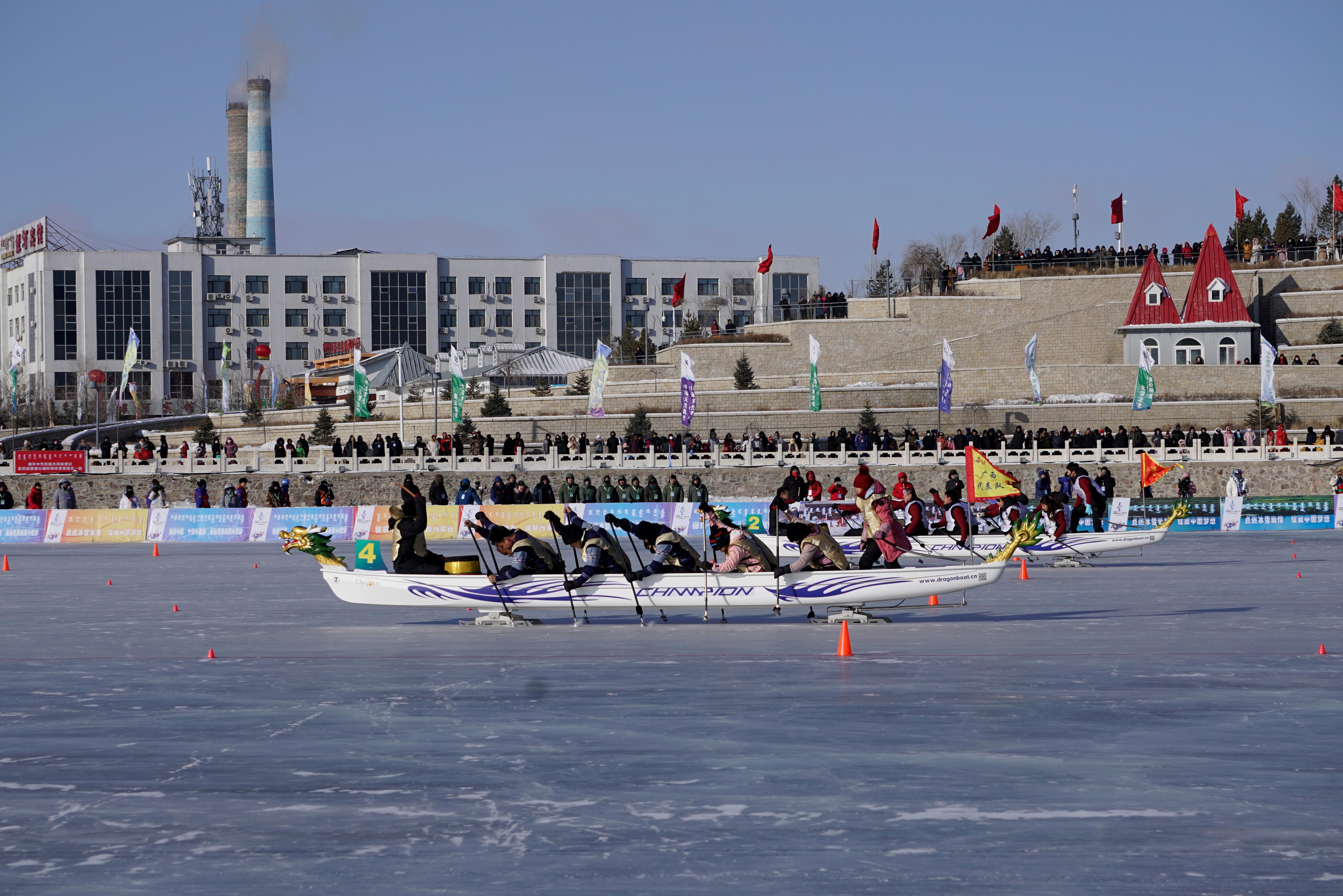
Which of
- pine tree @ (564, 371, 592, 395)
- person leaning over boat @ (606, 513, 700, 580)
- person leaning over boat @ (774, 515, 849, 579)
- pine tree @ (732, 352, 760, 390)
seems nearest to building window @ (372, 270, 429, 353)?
pine tree @ (564, 371, 592, 395)

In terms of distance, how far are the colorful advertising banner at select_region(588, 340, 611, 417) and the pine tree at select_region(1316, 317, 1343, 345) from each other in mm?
34176

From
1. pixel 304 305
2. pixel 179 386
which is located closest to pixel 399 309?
pixel 304 305

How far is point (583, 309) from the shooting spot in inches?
3994

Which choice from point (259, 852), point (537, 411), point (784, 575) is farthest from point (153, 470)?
point (259, 852)

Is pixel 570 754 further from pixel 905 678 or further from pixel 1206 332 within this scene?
pixel 1206 332

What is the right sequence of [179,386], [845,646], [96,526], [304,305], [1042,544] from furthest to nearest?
[304,305]
[179,386]
[96,526]
[1042,544]
[845,646]

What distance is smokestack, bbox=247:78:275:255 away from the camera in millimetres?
109188

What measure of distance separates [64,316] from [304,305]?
1516 centimetres

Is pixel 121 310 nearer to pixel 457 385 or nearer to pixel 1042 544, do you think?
pixel 457 385

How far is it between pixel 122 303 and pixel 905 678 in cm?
8989

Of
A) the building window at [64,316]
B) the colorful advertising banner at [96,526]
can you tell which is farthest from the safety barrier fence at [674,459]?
the building window at [64,316]

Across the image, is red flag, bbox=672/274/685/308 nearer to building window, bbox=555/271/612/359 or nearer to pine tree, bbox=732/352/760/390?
building window, bbox=555/271/612/359

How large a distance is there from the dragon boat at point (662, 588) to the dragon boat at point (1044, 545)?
19.6ft

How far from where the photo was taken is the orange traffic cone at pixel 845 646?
14211 millimetres
